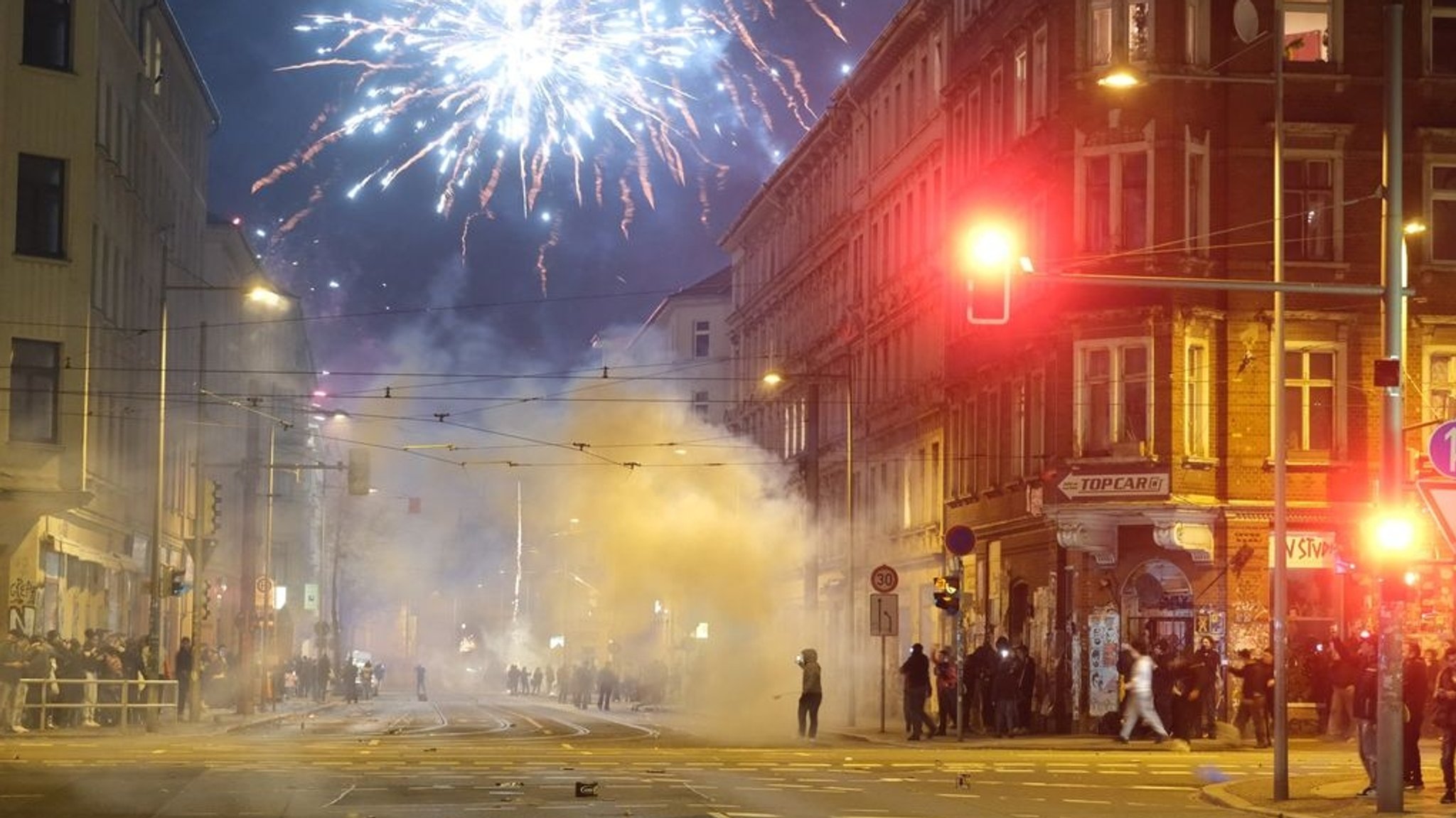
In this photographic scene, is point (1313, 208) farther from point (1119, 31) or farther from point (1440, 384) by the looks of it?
point (1119, 31)

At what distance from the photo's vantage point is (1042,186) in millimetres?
49062

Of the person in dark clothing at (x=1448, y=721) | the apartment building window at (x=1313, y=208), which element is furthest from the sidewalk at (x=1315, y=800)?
the apartment building window at (x=1313, y=208)

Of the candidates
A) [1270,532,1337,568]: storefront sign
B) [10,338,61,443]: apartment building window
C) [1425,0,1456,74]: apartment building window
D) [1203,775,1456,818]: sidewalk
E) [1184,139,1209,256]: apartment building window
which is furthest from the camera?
[10,338,61,443]: apartment building window

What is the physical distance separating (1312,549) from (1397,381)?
2323cm

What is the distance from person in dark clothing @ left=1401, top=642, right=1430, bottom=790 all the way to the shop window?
69.1ft

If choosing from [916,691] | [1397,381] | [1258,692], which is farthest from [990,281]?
[916,691]

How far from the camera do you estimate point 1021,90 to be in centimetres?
5078

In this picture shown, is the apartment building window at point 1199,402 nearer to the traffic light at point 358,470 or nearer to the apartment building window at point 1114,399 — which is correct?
the apartment building window at point 1114,399

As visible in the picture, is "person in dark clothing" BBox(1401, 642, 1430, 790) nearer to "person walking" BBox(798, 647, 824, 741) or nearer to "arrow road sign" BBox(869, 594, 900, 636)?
"person walking" BBox(798, 647, 824, 741)

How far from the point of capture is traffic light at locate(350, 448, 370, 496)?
55250mm

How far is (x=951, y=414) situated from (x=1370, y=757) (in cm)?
3207

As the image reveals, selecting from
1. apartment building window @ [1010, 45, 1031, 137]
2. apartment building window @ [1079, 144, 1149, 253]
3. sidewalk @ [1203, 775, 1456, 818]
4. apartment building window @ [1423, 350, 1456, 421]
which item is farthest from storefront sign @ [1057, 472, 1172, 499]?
sidewalk @ [1203, 775, 1456, 818]

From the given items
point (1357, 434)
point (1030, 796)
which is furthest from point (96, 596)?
point (1030, 796)

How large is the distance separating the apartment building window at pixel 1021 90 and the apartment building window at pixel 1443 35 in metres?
8.44
